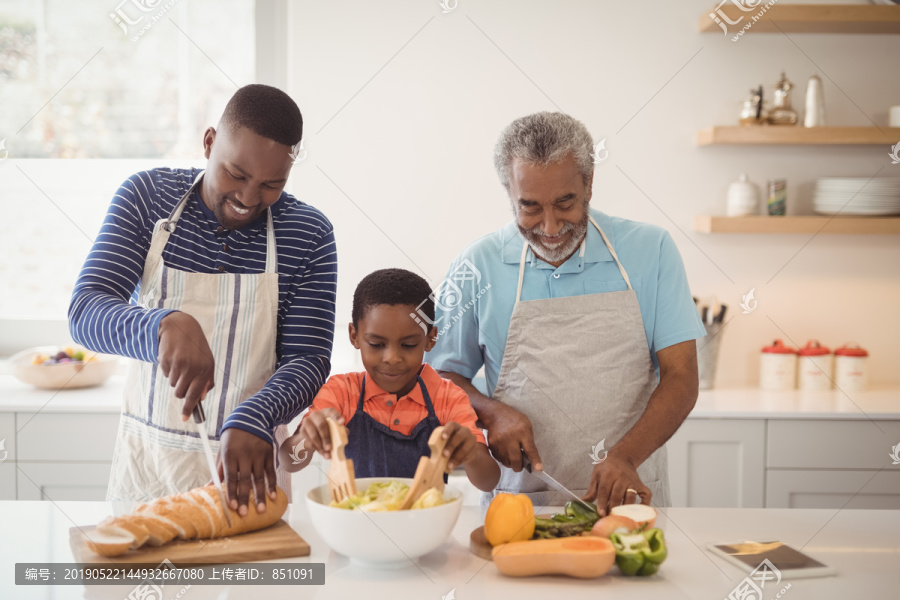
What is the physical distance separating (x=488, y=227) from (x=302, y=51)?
0.88 metres

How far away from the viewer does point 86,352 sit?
101 inches

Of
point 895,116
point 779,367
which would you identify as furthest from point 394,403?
point 895,116

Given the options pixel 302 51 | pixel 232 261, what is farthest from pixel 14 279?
pixel 232 261

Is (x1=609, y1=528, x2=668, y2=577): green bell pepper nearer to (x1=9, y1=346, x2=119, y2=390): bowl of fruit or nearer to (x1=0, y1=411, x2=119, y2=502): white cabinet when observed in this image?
(x1=0, y1=411, x2=119, y2=502): white cabinet

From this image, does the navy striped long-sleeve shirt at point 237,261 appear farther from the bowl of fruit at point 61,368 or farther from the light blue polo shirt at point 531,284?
the bowl of fruit at point 61,368

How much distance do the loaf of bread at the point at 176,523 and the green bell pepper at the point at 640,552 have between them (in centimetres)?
48

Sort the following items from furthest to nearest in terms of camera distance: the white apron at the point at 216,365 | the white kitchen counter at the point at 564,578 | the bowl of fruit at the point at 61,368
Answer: the bowl of fruit at the point at 61,368
the white apron at the point at 216,365
the white kitchen counter at the point at 564,578

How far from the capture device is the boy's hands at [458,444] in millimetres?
1036

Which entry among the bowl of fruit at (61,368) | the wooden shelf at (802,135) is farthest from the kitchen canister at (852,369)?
the bowl of fruit at (61,368)

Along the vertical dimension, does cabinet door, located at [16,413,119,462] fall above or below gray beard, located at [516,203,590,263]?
below

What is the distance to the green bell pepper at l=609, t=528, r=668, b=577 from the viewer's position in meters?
0.98

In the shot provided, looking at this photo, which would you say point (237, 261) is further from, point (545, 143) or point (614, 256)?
point (614, 256)

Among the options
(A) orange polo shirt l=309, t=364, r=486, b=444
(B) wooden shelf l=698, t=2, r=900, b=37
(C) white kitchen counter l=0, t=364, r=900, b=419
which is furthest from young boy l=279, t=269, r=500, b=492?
(B) wooden shelf l=698, t=2, r=900, b=37

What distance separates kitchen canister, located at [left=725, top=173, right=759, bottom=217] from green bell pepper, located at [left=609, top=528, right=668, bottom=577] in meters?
1.88
